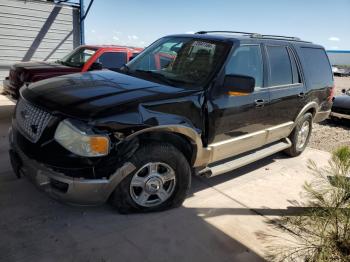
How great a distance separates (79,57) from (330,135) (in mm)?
6181

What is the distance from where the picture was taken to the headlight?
296 centimetres

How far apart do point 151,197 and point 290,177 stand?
2466 mm

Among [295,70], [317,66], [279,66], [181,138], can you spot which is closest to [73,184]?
[181,138]

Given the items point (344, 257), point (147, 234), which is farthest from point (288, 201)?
point (147, 234)

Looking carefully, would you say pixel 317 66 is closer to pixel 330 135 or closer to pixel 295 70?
pixel 295 70

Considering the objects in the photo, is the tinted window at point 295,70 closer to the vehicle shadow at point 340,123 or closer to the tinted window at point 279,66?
the tinted window at point 279,66

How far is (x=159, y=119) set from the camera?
334 centimetres

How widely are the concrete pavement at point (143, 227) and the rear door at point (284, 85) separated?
1.15m

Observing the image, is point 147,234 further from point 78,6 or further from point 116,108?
point 78,6

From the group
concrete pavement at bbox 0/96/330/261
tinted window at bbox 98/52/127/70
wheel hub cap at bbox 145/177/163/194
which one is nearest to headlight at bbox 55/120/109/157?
wheel hub cap at bbox 145/177/163/194

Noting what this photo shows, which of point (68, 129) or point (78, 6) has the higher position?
point (78, 6)

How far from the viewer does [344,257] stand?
2652 mm

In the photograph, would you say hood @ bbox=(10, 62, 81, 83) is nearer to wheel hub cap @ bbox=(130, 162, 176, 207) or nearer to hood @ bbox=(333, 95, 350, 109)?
wheel hub cap @ bbox=(130, 162, 176, 207)

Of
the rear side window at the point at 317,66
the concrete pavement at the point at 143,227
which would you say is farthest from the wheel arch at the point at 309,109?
the concrete pavement at the point at 143,227
